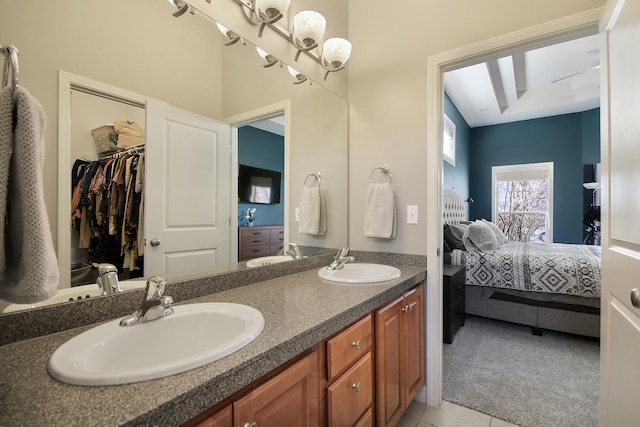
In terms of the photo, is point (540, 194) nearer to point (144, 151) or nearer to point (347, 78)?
point (347, 78)

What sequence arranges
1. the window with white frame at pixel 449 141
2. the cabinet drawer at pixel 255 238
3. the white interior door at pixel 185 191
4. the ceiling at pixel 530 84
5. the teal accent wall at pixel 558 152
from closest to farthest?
the white interior door at pixel 185 191
the cabinet drawer at pixel 255 238
the ceiling at pixel 530 84
the window with white frame at pixel 449 141
the teal accent wall at pixel 558 152

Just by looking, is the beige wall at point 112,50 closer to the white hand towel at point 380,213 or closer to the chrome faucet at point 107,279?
the chrome faucet at point 107,279

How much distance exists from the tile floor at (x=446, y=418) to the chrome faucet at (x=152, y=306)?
1443 mm

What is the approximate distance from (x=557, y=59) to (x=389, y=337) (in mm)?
4066

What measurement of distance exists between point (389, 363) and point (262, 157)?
48.5 inches

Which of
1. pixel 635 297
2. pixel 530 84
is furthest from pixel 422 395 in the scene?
pixel 530 84

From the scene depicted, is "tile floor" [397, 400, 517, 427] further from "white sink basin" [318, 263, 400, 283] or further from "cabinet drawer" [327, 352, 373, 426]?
"white sink basin" [318, 263, 400, 283]

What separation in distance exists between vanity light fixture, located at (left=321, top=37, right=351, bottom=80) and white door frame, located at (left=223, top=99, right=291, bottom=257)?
0.38m

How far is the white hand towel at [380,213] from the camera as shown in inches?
72.8

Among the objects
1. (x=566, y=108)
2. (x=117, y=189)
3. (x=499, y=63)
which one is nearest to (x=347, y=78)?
(x=117, y=189)

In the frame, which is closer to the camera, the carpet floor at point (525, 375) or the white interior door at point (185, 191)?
the white interior door at point (185, 191)

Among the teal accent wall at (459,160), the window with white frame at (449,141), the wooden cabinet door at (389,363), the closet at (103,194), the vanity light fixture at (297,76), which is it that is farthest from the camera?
the teal accent wall at (459,160)

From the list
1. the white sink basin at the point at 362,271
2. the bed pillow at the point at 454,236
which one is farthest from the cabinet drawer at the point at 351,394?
the bed pillow at the point at 454,236

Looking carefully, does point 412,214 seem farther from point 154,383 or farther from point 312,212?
point 154,383
